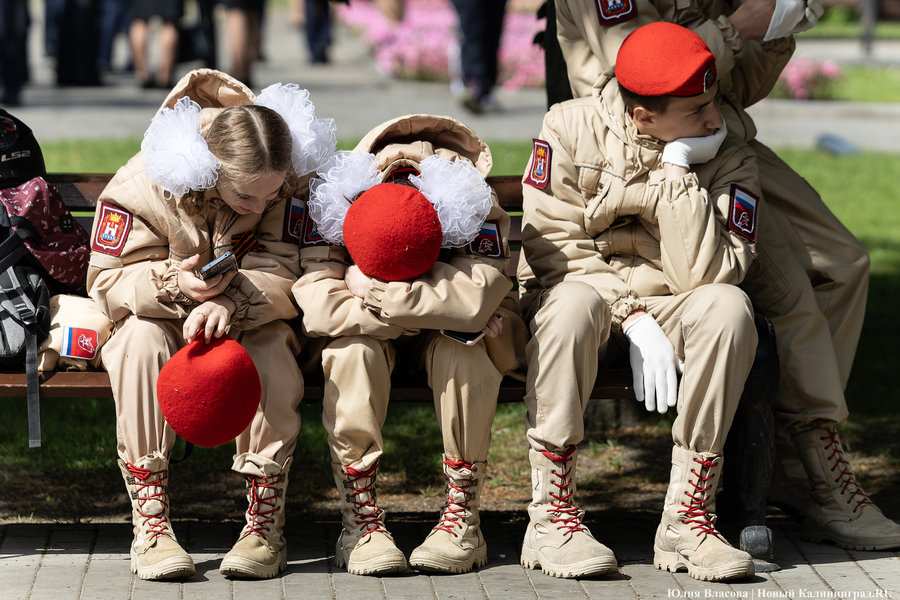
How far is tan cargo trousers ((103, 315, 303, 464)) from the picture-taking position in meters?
3.16

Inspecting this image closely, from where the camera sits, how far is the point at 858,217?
8.38m

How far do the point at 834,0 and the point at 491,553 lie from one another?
25583mm

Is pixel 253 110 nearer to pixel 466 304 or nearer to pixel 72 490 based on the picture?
pixel 466 304

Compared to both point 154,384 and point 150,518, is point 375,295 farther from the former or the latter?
point 150,518

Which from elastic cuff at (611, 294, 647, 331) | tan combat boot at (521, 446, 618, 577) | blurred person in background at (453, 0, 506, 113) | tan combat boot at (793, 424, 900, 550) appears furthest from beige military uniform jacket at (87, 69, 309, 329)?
blurred person in background at (453, 0, 506, 113)

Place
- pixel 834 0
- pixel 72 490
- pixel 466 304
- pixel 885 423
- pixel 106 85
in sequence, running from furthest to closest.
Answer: pixel 834 0 → pixel 106 85 → pixel 885 423 → pixel 72 490 → pixel 466 304

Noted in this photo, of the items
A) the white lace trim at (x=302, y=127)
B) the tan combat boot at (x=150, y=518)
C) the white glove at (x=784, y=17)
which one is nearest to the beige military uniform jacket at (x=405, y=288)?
the white lace trim at (x=302, y=127)

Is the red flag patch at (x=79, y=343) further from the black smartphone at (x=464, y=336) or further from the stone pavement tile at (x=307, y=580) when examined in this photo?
the black smartphone at (x=464, y=336)

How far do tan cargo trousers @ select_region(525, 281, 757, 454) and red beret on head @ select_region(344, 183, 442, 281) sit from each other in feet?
1.40

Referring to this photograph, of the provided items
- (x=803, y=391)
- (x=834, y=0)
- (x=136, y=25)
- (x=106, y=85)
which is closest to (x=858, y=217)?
(x=803, y=391)

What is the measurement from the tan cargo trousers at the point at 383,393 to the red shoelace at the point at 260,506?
0.70 feet

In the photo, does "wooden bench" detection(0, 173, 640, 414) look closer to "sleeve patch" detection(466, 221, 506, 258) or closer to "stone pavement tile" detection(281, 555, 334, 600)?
"sleeve patch" detection(466, 221, 506, 258)

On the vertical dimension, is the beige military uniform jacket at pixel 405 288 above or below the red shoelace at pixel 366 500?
above

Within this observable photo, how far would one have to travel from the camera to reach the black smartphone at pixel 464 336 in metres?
3.18
